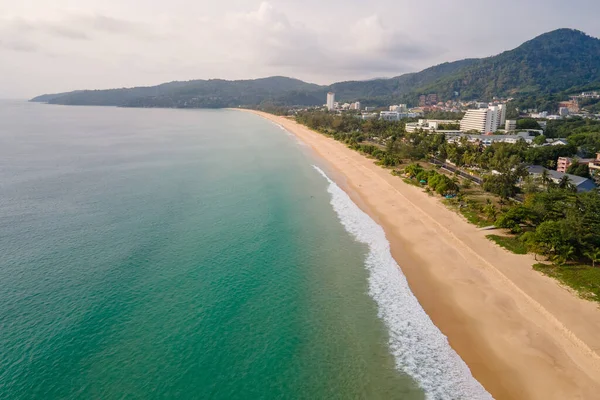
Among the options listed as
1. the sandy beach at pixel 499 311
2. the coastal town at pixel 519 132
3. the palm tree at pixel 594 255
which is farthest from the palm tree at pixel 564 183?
the palm tree at pixel 594 255

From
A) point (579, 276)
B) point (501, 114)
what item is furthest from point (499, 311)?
point (501, 114)

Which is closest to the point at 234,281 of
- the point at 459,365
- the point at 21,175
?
the point at 459,365

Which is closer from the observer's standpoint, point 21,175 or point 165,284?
point 165,284

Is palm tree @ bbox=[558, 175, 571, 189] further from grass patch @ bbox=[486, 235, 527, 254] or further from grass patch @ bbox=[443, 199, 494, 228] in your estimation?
grass patch @ bbox=[486, 235, 527, 254]

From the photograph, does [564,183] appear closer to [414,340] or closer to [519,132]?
[414,340]

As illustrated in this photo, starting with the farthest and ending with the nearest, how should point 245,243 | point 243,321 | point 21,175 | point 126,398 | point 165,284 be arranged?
point 21,175
point 245,243
point 165,284
point 243,321
point 126,398

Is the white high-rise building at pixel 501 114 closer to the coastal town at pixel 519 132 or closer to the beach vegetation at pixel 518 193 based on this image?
the coastal town at pixel 519 132

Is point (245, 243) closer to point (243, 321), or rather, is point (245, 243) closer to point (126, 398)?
point (243, 321)
